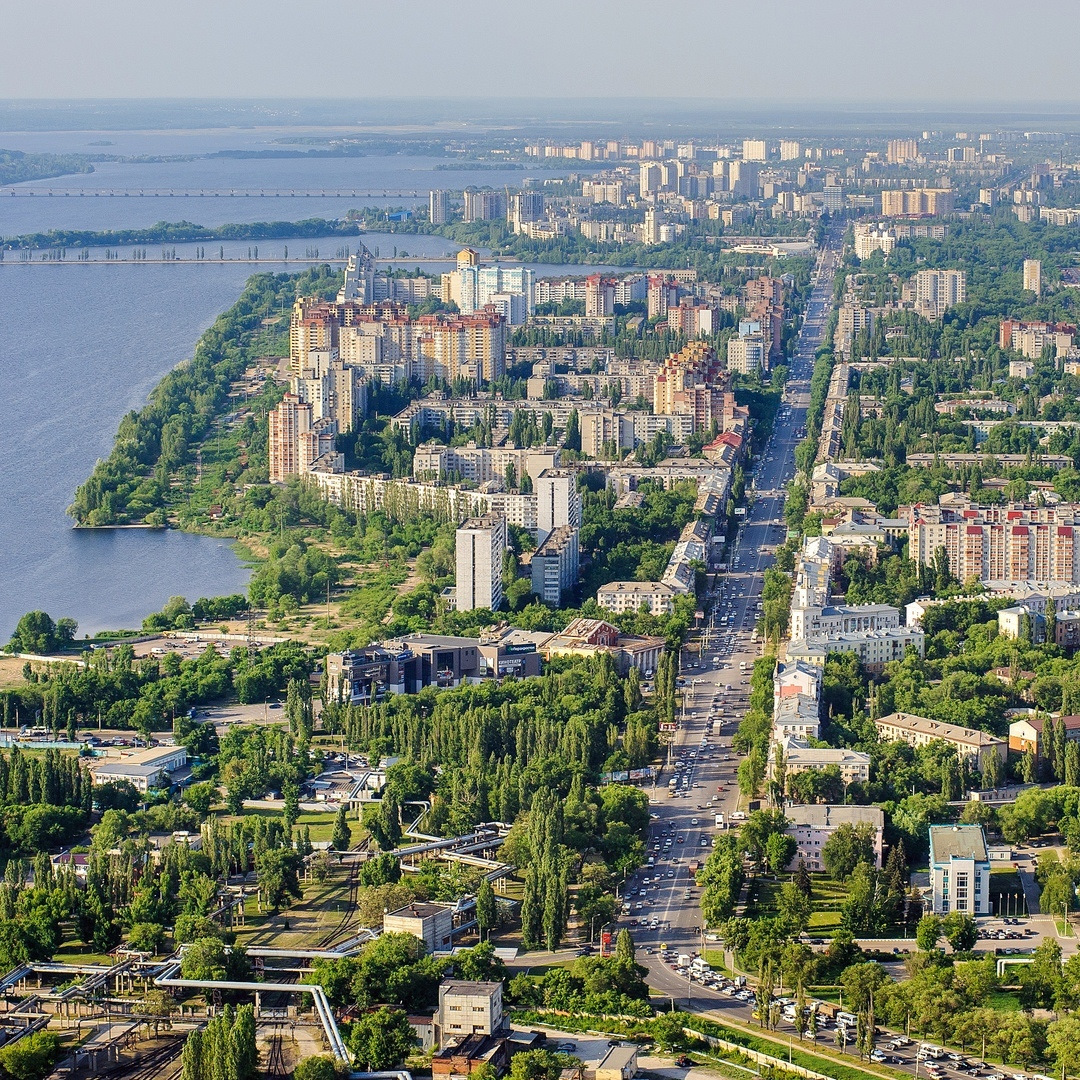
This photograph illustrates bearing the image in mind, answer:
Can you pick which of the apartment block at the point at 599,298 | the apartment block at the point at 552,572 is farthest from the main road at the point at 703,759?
the apartment block at the point at 599,298

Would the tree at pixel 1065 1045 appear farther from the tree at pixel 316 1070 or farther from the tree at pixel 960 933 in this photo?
the tree at pixel 316 1070

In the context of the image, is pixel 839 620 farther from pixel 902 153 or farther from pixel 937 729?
pixel 902 153

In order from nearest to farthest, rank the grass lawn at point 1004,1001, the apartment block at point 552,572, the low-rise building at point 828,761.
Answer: the grass lawn at point 1004,1001
the low-rise building at point 828,761
the apartment block at point 552,572

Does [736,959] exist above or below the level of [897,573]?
below

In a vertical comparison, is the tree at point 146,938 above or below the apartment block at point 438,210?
below

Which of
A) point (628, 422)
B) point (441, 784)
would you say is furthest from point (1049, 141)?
point (441, 784)

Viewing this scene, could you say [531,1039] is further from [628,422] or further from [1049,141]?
[1049,141]

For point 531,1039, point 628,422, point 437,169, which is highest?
point 437,169

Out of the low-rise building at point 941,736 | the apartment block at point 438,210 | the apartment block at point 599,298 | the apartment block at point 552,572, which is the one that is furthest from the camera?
the apartment block at point 438,210
